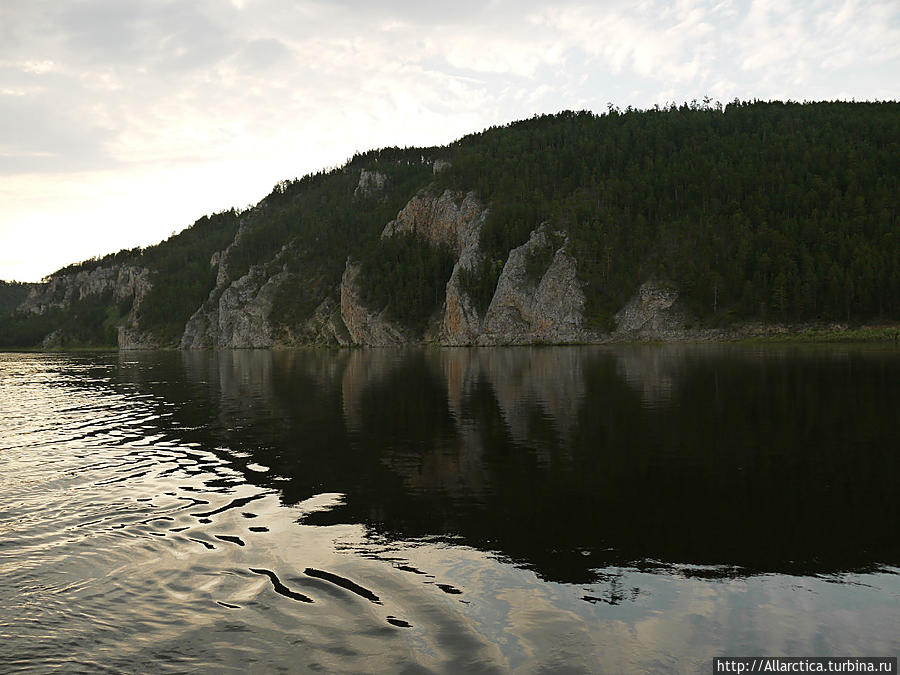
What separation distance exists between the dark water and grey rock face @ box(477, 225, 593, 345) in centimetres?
12670

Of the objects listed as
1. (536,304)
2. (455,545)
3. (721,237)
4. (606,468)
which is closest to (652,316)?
(536,304)

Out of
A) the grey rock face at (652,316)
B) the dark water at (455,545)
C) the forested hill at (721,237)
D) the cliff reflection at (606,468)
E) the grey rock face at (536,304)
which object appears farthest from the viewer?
the grey rock face at (536,304)

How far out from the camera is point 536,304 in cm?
15862

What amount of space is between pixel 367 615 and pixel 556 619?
9.09ft

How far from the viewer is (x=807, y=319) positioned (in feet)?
442

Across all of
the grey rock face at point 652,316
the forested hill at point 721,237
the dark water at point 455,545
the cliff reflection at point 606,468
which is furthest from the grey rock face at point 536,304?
the dark water at point 455,545

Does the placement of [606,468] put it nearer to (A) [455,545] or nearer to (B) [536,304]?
(A) [455,545]

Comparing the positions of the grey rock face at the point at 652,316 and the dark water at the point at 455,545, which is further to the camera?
the grey rock face at the point at 652,316

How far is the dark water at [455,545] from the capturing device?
26.9 ft

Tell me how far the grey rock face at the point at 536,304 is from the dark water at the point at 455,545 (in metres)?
127

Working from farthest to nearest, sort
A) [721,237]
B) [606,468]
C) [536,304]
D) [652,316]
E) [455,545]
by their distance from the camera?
[721,237] < [536,304] < [652,316] < [606,468] < [455,545]

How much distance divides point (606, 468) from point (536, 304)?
466ft

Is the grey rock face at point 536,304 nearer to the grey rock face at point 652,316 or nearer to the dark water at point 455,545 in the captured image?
the grey rock face at point 652,316

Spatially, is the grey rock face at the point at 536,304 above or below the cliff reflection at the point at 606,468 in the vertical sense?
above
